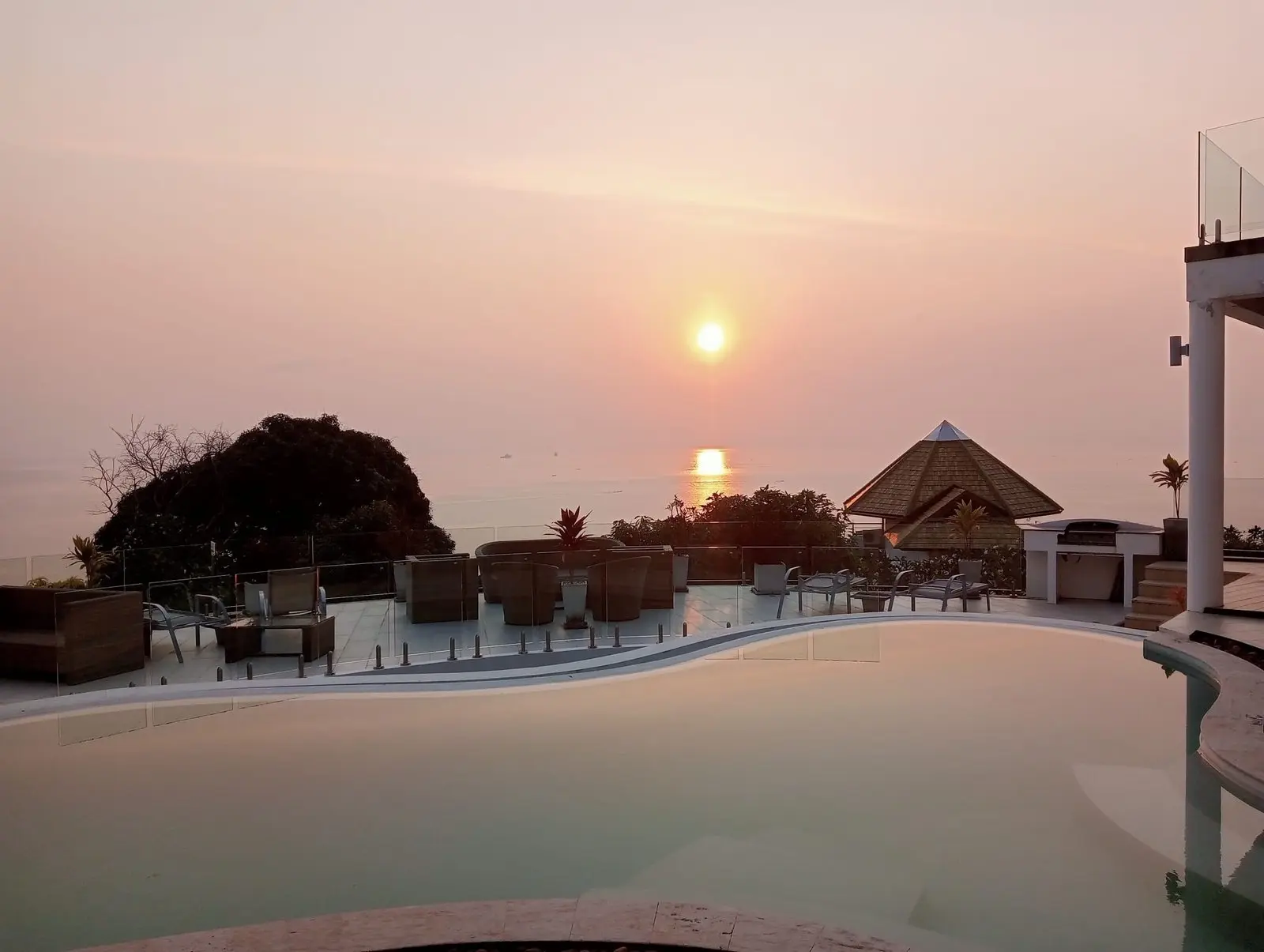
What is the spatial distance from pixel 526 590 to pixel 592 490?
68.0m

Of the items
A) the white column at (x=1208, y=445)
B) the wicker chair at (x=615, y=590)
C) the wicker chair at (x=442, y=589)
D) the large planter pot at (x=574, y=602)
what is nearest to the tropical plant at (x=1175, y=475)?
the white column at (x=1208, y=445)

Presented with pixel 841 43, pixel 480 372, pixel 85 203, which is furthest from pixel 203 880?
pixel 480 372

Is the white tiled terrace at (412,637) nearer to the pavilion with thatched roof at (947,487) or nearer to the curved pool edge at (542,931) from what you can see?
the curved pool edge at (542,931)

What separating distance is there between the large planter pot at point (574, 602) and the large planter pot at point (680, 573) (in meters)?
1.11

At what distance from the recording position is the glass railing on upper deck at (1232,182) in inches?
334

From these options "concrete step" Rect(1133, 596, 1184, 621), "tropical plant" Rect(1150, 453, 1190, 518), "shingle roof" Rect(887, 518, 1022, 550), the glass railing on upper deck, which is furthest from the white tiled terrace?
"tropical plant" Rect(1150, 453, 1190, 518)

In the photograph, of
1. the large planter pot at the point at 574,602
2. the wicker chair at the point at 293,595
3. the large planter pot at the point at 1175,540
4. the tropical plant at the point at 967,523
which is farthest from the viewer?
the tropical plant at the point at 967,523

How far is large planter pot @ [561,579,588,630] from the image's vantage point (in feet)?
30.7

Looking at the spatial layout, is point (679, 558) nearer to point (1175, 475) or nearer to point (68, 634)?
point (68, 634)

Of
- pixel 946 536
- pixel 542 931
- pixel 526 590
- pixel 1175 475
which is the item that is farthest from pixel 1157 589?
pixel 542 931

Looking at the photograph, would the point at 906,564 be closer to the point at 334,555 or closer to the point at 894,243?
the point at 334,555

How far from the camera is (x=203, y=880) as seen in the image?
383 centimetres

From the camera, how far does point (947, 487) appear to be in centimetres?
2020

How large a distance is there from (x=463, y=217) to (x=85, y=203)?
6056 mm
